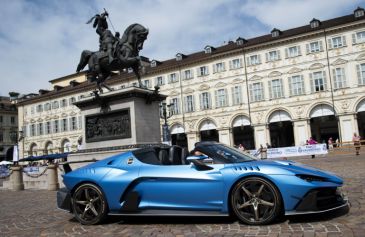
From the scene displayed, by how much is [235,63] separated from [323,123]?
13.4 meters

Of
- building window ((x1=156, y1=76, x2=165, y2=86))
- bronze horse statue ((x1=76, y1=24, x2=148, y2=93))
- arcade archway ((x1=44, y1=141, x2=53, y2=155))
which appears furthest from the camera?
arcade archway ((x1=44, y1=141, x2=53, y2=155))

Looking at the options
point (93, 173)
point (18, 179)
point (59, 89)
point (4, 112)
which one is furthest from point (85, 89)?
point (93, 173)

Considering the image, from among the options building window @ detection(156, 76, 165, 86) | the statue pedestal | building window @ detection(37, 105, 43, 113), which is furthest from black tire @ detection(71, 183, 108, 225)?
building window @ detection(37, 105, 43, 113)

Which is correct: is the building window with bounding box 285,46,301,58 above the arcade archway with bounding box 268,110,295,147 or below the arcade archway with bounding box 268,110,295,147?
above

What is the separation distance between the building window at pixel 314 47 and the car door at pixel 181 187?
1674 inches

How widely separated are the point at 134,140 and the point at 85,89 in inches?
2050

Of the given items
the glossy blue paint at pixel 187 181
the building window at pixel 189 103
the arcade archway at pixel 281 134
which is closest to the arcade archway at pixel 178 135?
the building window at pixel 189 103

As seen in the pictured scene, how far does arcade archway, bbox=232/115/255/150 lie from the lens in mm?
49156

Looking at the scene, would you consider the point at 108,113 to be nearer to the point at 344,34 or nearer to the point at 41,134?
the point at 344,34

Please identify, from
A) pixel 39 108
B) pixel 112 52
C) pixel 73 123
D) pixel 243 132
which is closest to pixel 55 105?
pixel 39 108

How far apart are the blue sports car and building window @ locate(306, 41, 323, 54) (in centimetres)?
4176

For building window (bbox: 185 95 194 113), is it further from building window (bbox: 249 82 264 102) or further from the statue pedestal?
the statue pedestal

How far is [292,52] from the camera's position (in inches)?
1805

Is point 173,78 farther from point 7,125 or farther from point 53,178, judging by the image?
point 7,125
